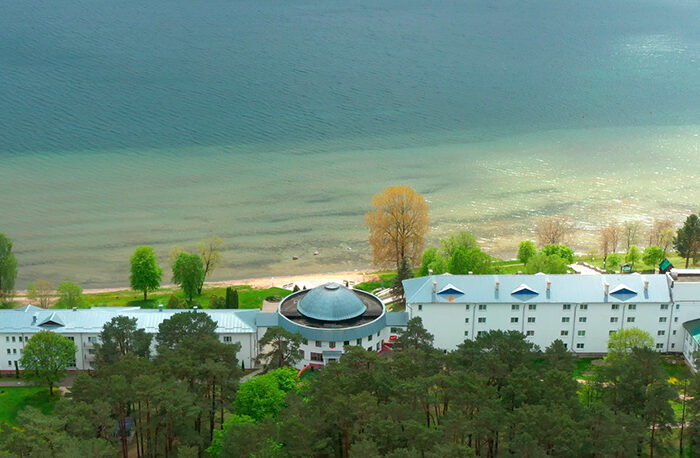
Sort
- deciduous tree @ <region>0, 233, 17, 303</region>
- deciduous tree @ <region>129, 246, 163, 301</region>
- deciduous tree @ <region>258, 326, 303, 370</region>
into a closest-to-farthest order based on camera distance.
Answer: deciduous tree @ <region>258, 326, 303, 370</region>, deciduous tree @ <region>0, 233, 17, 303</region>, deciduous tree @ <region>129, 246, 163, 301</region>

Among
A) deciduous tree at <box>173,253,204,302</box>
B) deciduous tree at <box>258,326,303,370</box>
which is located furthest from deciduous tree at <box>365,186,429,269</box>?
deciduous tree at <box>258,326,303,370</box>

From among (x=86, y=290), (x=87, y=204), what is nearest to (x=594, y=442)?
(x=86, y=290)

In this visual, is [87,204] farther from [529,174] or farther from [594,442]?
[594,442]

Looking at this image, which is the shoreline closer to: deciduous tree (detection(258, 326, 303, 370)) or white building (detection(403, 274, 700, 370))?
white building (detection(403, 274, 700, 370))

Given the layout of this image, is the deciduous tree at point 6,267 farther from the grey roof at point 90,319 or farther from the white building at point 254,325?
the white building at point 254,325

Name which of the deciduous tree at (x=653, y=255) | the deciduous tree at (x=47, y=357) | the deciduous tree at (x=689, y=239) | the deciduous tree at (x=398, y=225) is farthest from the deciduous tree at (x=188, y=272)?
the deciduous tree at (x=689, y=239)

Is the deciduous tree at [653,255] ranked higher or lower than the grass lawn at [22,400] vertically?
higher

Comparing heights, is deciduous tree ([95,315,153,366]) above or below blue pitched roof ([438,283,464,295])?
below
